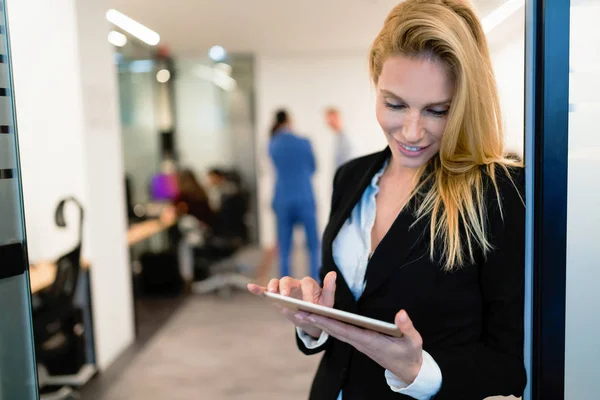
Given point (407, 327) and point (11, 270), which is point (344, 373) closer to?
point (407, 327)

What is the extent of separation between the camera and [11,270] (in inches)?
37.6

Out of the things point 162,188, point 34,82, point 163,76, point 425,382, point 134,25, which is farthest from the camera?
point 163,76

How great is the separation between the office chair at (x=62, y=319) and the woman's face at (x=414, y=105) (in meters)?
1.84

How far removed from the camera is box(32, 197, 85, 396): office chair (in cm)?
237

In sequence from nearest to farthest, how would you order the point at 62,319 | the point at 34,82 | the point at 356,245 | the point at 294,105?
1. the point at 356,245
2. the point at 34,82
3. the point at 62,319
4. the point at 294,105

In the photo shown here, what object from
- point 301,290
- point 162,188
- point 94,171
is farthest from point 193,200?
point 301,290

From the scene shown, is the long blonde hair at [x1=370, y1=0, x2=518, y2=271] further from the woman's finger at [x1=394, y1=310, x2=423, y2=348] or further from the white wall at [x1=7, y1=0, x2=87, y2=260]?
the white wall at [x1=7, y1=0, x2=87, y2=260]

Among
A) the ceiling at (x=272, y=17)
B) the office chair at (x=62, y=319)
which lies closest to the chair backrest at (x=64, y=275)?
the office chair at (x=62, y=319)

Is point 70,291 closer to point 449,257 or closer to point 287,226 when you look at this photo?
point 287,226

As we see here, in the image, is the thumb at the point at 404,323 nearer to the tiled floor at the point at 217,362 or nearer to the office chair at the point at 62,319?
the tiled floor at the point at 217,362

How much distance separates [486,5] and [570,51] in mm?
172

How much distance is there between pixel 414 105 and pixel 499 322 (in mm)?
418

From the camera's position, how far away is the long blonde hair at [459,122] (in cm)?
83

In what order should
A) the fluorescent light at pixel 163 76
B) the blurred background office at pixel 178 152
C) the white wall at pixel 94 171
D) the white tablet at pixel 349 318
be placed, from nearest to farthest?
the white tablet at pixel 349 318 < the blurred background office at pixel 178 152 < the white wall at pixel 94 171 < the fluorescent light at pixel 163 76
